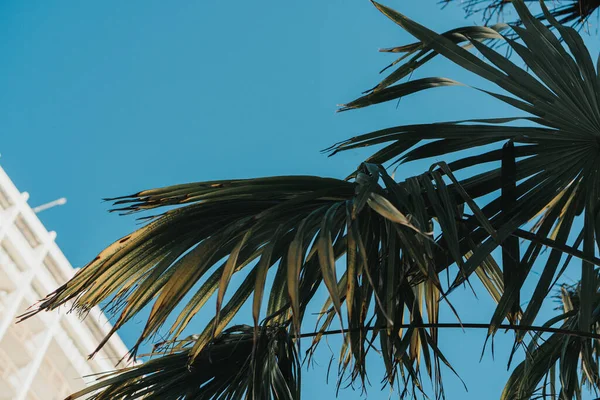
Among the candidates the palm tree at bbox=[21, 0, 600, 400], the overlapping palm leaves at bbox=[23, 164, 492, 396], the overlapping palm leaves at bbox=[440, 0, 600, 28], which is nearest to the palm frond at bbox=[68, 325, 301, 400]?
the palm tree at bbox=[21, 0, 600, 400]

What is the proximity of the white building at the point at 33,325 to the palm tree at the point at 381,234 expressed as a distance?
13776 millimetres

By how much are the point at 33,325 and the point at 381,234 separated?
1644 centimetres

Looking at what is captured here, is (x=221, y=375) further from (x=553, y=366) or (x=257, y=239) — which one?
(x=553, y=366)

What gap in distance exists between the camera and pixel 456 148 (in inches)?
79.2

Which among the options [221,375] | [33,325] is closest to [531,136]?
[221,375]

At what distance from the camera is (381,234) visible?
6.07ft

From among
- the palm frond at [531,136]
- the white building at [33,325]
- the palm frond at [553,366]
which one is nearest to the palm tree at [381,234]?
the palm frond at [531,136]

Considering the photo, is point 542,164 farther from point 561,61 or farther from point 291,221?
point 291,221

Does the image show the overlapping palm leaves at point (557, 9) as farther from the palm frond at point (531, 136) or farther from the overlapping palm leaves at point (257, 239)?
the overlapping palm leaves at point (257, 239)

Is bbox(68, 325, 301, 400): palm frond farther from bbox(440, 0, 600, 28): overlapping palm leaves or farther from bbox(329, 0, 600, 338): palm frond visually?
bbox(440, 0, 600, 28): overlapping palm leaves

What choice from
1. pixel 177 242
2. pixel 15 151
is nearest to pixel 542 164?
pixel 177 242

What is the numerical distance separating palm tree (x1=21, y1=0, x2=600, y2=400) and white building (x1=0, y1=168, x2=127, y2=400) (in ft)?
45.2

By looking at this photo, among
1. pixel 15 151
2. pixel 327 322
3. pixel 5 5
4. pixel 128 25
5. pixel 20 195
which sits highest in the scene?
pixel 5 5

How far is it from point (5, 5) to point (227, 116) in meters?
8.96
